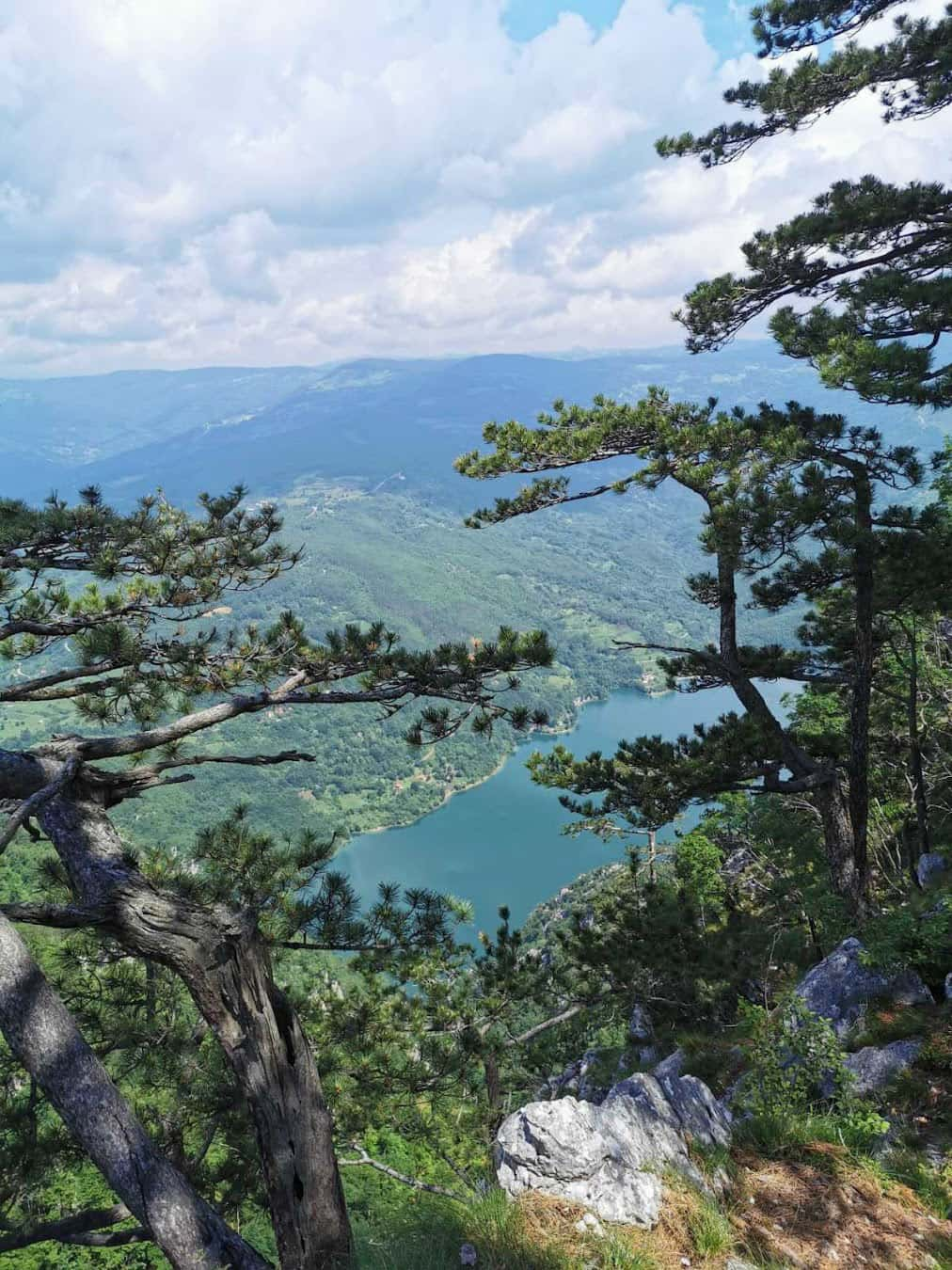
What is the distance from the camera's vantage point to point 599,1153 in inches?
115

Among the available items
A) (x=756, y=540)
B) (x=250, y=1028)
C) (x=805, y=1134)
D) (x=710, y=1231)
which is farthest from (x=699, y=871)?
(x=250, y=1028)

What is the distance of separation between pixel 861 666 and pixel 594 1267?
5312 mm

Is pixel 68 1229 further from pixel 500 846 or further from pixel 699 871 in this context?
pixel 500 846

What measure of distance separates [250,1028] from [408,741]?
1757mm

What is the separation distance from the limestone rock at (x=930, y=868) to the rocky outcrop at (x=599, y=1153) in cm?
413

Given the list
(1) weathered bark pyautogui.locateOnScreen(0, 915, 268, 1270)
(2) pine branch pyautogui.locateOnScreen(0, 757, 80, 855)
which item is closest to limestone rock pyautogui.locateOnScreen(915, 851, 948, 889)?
(1) weathered bark pyautogui.locateOnScreen(0, 915, 268, 1270)

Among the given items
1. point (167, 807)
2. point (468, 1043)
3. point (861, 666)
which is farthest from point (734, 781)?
point (167, 807)

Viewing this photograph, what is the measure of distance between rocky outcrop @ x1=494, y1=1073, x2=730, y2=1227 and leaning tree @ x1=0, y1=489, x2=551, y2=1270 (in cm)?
76

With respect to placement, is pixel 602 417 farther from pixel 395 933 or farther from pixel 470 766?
pixel 470 766

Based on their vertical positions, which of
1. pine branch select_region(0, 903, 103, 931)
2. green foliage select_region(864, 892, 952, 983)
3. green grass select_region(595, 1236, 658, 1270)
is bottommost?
green foliage select_region(864, 892, 952, 983)

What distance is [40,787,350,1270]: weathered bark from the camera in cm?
261

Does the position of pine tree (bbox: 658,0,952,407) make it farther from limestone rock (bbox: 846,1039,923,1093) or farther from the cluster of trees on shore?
limestone rock (bbox: 846,1039,923,1093)

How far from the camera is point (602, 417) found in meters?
5.90

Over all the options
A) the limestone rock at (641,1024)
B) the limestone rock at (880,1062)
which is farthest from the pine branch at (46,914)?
the limestone rock at (641,1024)
